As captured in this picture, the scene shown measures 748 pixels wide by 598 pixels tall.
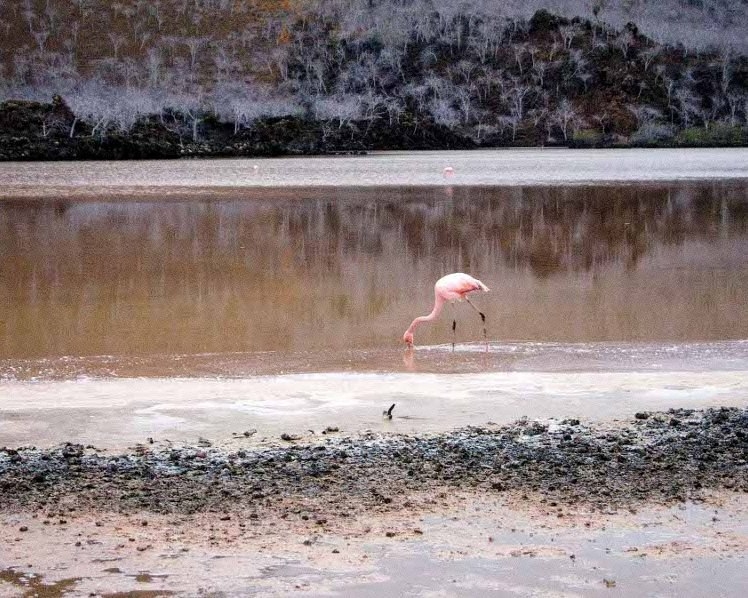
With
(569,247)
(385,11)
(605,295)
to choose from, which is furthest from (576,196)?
(385,11)

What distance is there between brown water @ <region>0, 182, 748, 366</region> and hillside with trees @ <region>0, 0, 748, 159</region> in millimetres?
72541

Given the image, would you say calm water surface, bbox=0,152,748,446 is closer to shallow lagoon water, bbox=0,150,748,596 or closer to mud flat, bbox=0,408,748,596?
shallow lagoon water, bbox=0,150,748,596

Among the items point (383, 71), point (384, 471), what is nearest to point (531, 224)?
point (384, 471)

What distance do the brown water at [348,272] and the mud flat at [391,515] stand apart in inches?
203

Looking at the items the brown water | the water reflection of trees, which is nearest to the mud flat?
the brown water

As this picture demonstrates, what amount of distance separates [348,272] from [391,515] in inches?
538

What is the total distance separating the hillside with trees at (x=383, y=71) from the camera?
121m

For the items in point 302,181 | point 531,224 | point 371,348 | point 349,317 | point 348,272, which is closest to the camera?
point 371,348

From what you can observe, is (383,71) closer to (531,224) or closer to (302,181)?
(302,181)

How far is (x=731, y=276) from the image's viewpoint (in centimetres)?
1898

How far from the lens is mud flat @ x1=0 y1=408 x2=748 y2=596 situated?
5469 mm

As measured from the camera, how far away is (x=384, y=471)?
6.95 m

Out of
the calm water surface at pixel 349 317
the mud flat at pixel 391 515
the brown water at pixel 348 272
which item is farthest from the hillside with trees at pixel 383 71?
the mud flat at pixel 391 515

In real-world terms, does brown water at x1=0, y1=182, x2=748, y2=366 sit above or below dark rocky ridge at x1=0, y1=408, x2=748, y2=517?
below
